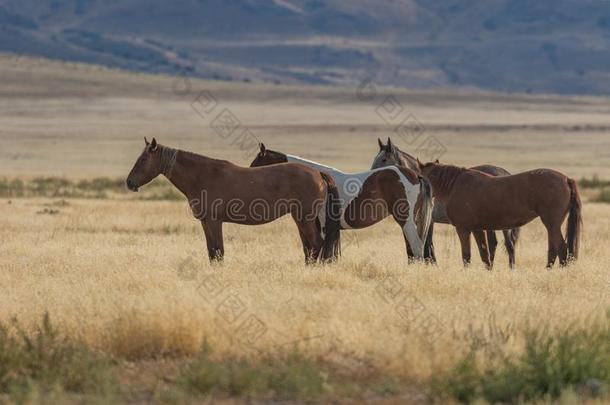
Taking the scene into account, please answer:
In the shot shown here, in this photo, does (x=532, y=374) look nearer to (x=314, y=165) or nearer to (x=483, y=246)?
(x=483, y=246)

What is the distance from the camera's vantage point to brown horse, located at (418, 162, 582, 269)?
44.2 feet

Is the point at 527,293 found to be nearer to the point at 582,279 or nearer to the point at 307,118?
the point at 582,279

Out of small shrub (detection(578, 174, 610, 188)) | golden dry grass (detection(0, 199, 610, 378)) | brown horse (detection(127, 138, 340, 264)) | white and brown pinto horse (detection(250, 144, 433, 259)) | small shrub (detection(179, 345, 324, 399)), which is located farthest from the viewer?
small shrub (detection(578, 174, 610, 188))

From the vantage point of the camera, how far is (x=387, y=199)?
1377cm

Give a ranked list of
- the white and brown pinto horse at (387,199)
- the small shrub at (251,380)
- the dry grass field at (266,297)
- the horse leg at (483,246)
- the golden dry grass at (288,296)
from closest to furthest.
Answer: the small shrub at (251,380), the dry grass field at (266,297), the golden dry grass at (288,296), the white and brown pinto horse at (387,199), the horse leg at (483,246)

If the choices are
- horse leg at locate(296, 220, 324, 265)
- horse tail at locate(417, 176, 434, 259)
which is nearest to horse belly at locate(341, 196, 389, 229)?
horse leg at locate(296, 220, 324, 265)

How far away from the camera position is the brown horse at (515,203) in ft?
44.2

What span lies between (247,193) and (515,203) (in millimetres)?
3133

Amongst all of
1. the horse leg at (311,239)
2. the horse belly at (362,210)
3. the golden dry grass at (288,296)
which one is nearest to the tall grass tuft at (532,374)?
the golden dry grass at (288,296)

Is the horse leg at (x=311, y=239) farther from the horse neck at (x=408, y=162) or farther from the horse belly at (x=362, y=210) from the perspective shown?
the horse neck at (x=408, y=162)

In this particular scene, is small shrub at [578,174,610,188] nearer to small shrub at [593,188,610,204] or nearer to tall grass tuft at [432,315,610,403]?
small shrub at [593,188,610,204]

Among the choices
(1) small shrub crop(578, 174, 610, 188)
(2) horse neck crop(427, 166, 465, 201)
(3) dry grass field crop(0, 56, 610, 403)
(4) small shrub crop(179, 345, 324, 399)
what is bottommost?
(4) small shrub crop(179, 345, 324, 399)

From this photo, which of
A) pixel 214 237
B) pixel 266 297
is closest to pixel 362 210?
pixel 214 237

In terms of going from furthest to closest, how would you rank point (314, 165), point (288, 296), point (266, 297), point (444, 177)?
point (314, 165) < point (444, 177) < point (288, 296) < point (266, 297)
